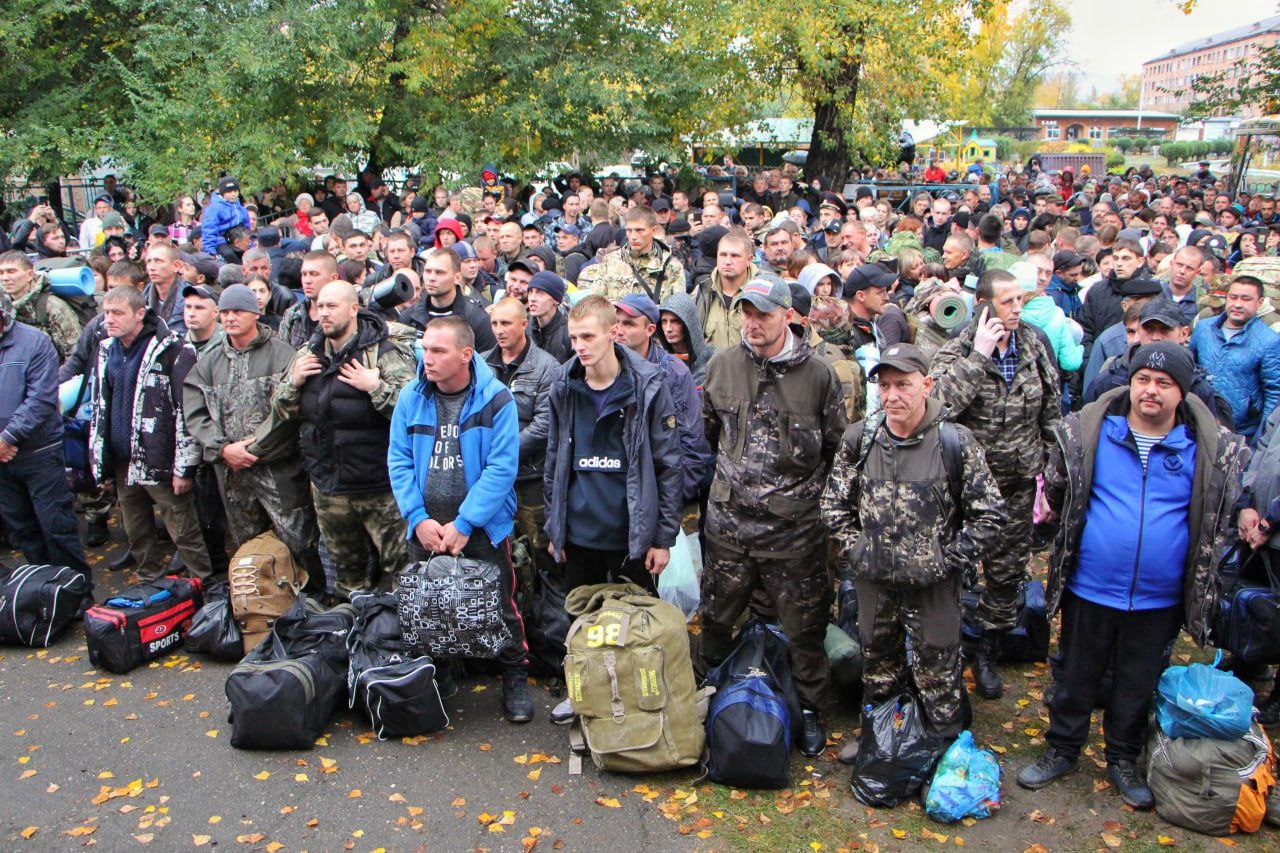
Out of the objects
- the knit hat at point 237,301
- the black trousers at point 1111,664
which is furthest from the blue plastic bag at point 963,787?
the knit hat at point 237,301

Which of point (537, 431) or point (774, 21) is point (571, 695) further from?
point (774, 21)

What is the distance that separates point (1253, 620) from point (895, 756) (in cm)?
200

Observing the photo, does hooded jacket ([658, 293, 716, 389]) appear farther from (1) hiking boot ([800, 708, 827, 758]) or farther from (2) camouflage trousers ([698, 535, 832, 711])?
(1) hiking boot ([800, 708, 827, 758])

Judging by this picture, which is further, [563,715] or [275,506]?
[275,506]

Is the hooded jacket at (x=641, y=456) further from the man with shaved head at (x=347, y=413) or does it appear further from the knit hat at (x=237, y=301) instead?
the knit hat at (x=237, y=301)

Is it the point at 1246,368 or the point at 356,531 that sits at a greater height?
the point at 1246,368

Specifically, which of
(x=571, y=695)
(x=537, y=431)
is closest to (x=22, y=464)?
(x=537, y=431)

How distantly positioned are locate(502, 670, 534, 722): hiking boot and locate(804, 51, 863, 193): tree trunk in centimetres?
1728

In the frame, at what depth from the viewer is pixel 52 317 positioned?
8.01 meters

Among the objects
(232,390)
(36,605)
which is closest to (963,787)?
(232,390)

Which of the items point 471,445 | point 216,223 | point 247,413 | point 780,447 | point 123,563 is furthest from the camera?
point 216,223

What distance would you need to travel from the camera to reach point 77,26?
18.4 metres

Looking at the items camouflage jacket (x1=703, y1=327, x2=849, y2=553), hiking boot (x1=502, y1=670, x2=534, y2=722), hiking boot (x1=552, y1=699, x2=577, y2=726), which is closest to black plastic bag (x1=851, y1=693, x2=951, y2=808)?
camouflage jacket (x1=703, y1=327, x2=849, y2=553)

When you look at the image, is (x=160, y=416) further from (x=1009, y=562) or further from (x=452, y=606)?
(x=1009, y=562)
